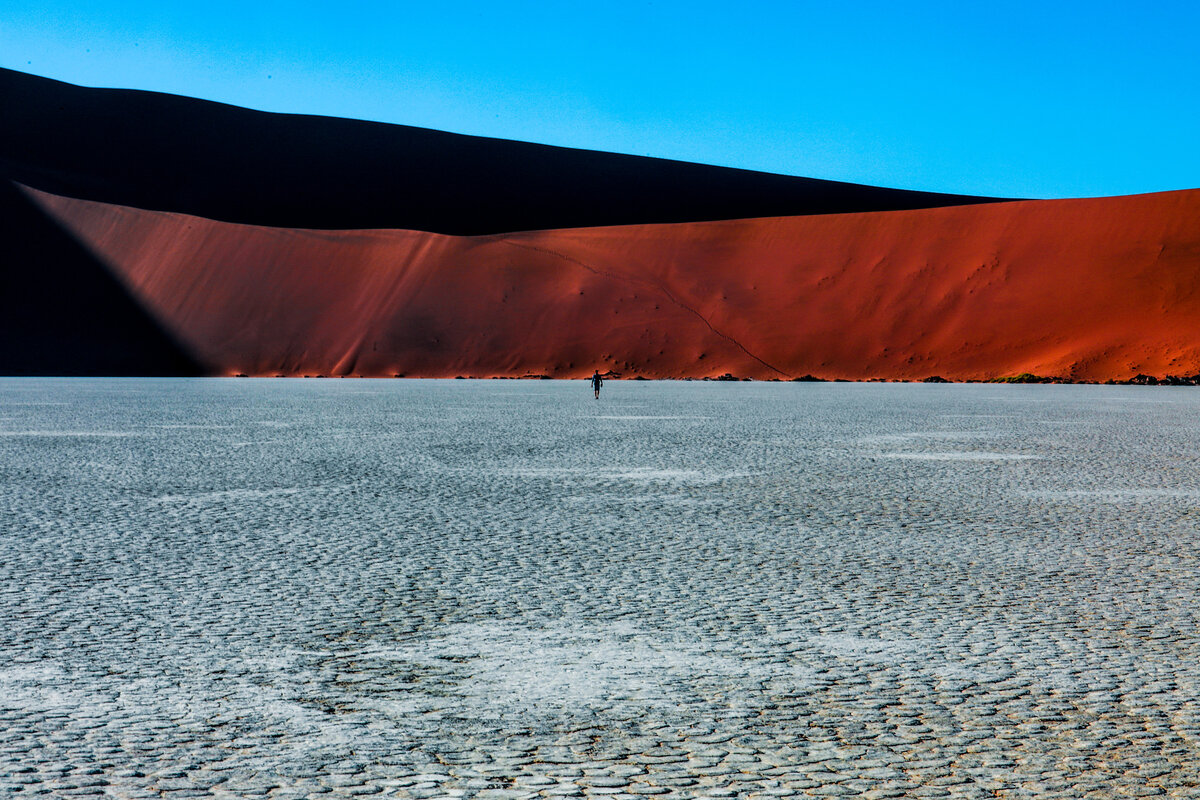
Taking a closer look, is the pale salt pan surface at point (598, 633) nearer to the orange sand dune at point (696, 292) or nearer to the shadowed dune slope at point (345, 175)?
the orange sand dune at point (696, 292)

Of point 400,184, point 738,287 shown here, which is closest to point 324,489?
point 738,287

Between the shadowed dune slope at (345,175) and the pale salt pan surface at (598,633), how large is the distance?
74811 mm

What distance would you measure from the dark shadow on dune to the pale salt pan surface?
2373 inches

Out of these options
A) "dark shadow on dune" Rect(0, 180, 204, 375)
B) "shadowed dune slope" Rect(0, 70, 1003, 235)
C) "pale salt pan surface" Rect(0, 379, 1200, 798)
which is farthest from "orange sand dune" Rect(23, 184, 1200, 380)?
"pale salt pan surface" Rect(0, 379, 1200, 798)

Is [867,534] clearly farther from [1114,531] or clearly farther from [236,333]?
[236,333]

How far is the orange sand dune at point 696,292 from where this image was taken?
63688 millimetres

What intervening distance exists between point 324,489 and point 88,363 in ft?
206

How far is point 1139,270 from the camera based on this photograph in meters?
65.5

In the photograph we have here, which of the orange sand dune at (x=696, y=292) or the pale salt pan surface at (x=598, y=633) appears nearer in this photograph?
the pale salt pan surface at (x=598, y=633)

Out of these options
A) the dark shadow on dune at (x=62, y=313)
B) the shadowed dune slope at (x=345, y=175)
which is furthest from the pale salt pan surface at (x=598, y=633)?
the shadowed dune slope at (x=345, y=175)

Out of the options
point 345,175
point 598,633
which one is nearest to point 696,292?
point 345,175

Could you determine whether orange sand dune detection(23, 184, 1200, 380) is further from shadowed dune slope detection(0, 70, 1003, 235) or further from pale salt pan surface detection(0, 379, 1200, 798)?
pale salt pan surface detection(0, 379, 1200, 798)

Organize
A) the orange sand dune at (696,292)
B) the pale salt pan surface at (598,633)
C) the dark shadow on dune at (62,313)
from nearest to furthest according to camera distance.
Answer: the pale salt pan surface at (598,633) → the orange sand dune at (696,292) → the dark shadow on dune at (62,313)

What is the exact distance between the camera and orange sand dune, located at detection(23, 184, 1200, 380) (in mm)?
63688
